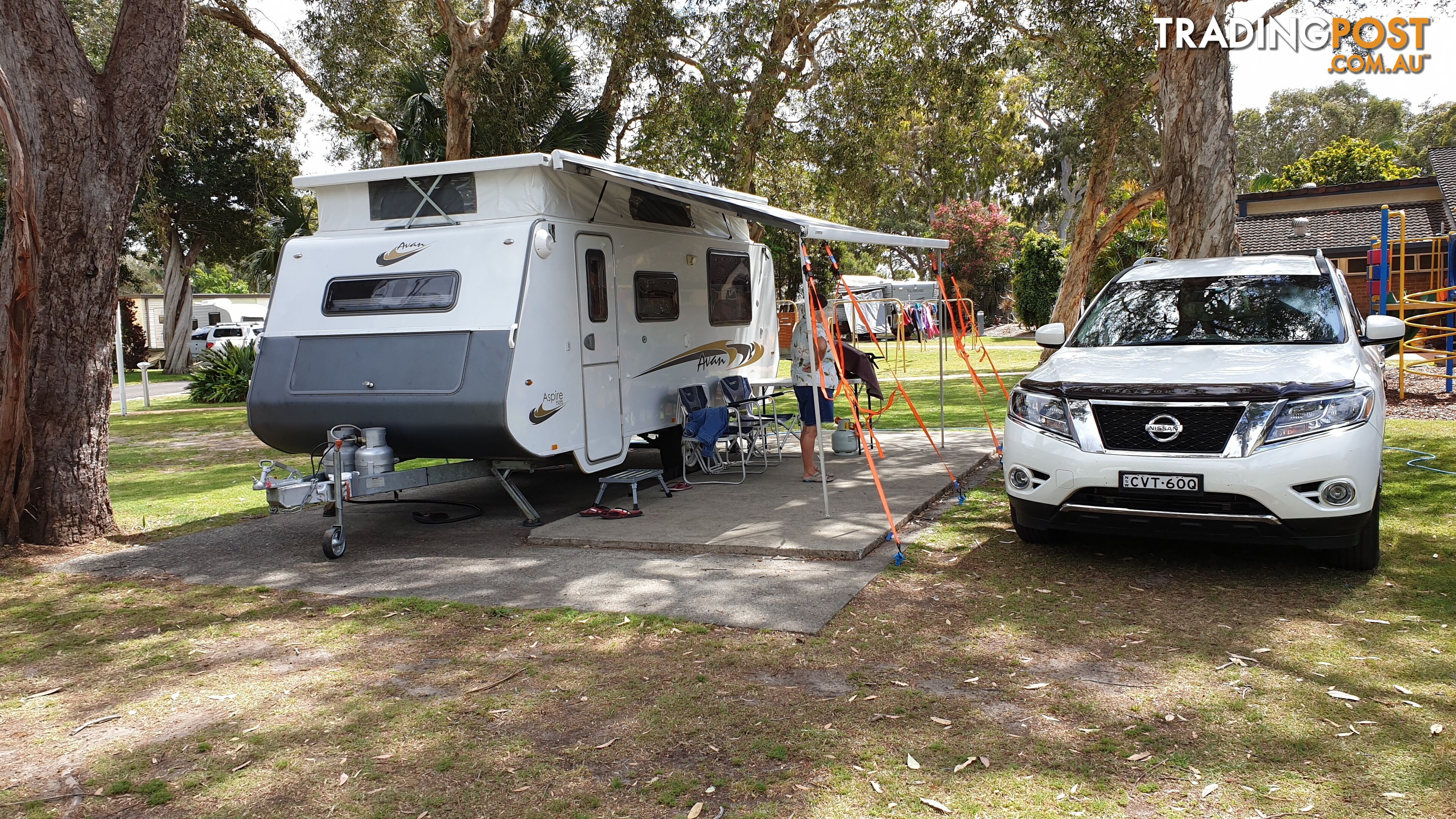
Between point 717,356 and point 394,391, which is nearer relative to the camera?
point 394,391

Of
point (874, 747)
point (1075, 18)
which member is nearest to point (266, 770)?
point (874, 747)

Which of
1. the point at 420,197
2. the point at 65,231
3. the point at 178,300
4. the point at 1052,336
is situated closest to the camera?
the point at 1052,336

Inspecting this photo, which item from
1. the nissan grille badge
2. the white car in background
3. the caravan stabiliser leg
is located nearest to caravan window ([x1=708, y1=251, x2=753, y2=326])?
the caravan stabiliser leg

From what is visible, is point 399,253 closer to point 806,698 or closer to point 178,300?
point 806,698

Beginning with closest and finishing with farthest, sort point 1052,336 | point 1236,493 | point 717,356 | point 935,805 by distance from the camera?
point 935,805 < point 1236,493 < point 1052,336 < point 717,356

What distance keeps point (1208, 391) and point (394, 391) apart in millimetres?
5038

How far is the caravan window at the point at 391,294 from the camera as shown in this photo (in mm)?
7113

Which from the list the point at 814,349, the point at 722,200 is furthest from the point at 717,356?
the point at 814,349

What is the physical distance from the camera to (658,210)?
8891mm

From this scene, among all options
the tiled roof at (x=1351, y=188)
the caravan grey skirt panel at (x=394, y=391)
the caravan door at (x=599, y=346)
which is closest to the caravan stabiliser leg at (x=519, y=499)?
the caravan grey skirt panel at (x=394, y=391)

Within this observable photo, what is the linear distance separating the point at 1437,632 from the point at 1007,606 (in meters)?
1.85

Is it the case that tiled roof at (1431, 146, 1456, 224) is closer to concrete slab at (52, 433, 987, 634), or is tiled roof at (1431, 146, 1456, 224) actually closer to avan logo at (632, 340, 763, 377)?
avan logo at (632, 340, 763, 377)

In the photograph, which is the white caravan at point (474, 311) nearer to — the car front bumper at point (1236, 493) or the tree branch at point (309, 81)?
the car front bumper at point (1236, 493)

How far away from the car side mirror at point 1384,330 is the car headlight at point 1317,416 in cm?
106
